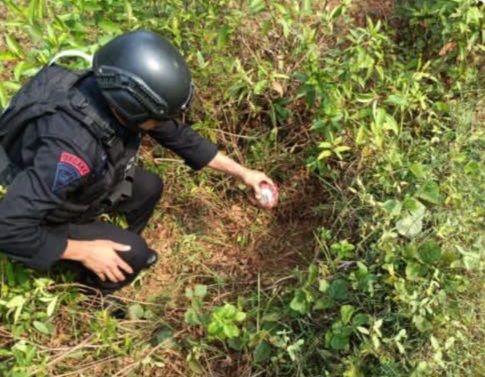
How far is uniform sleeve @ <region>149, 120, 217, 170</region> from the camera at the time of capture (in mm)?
2602

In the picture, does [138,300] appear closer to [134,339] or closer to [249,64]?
[134,339]

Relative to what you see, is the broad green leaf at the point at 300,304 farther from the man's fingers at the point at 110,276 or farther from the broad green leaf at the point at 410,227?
the man's fingers at the point at 110,276

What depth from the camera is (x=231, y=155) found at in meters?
3.31

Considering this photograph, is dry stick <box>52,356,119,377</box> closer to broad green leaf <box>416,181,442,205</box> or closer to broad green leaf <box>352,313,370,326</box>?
broad green leaf <box>352,313,370,326</box>

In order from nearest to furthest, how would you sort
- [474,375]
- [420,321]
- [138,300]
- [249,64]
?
[420,321]
[474,375]
[138,300]
[249,64]

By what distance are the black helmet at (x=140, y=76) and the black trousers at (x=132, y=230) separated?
0.63 meters

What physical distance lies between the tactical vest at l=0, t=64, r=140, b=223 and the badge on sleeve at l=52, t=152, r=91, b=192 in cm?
11

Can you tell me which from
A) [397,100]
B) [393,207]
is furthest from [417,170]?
[397,100]

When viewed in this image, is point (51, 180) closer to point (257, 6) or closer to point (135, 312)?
point (135, 312)

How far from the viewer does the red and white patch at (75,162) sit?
6.84 ft

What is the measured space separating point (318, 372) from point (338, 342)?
211 millimetres

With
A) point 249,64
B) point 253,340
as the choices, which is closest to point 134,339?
point 253,340

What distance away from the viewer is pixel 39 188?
2105 mm

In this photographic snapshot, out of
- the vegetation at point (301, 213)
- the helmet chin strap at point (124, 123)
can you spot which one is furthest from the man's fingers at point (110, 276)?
the helmet chin strap at point (124, 123)
